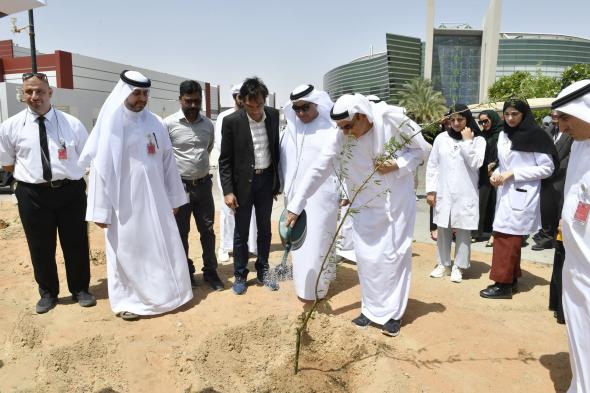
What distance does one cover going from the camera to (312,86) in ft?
12.9

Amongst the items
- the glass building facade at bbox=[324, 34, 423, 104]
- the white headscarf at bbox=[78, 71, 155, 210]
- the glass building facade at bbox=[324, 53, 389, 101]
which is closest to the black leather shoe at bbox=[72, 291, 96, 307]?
the white headscarf at bbox=[78, 71, 155, 210]

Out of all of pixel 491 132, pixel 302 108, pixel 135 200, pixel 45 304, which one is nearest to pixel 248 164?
pixel 302 108

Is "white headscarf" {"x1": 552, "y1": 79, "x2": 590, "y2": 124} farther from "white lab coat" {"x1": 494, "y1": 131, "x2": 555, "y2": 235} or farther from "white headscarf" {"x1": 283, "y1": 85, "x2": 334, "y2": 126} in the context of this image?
"white headscarf" {"x1": 283, "y1": 85, "x2": 334, "y2": 126}

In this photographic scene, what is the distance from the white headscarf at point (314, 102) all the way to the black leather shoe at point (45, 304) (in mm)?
2633

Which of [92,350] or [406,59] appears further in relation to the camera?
[406,59]

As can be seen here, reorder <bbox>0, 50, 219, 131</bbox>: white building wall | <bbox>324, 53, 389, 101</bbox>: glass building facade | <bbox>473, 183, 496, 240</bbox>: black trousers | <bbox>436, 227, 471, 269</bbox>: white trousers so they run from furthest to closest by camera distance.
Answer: <bbox>324, 53, 389, 101</bbox>: glass building facade → <bbox>0, 50, 219, 131</bbox>: white building wall → <bbox>473, 183, 496, 240</bbox>: black trousers → <bbox>436, 227, 471, 269</bbox>: white trousers

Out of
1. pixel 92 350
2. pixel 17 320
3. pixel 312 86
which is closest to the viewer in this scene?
pixel 92 350

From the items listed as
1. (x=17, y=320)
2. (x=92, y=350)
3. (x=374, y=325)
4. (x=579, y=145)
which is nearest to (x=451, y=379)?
(x=374, y=325)

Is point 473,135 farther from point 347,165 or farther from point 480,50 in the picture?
point 480,50

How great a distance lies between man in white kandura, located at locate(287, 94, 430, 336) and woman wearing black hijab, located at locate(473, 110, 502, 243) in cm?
201

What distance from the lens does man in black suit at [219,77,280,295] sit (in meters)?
4.02

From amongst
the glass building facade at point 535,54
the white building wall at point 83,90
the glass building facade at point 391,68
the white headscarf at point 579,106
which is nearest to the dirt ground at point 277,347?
the white headscarf at point 579,106

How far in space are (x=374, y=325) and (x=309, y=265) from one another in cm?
80

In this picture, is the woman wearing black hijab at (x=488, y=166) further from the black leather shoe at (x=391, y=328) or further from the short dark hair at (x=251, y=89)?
the short dark hair at (x=251, y=89)
